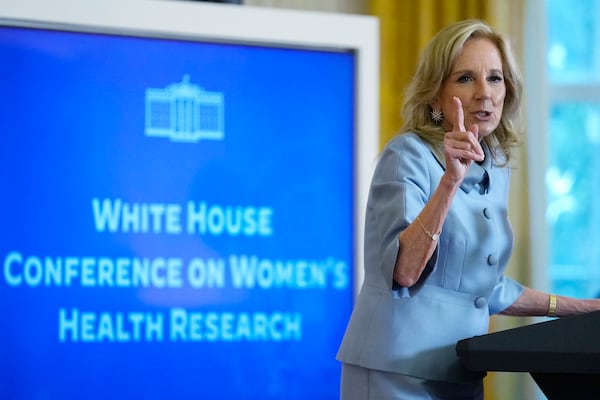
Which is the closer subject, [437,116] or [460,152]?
[460,152]

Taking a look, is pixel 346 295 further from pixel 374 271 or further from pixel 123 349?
pixel 374 271

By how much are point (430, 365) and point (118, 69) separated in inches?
60.4

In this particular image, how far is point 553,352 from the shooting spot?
1.31 meters

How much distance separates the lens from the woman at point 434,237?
4.90ft

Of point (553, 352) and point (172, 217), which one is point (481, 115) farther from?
point (172, 217)

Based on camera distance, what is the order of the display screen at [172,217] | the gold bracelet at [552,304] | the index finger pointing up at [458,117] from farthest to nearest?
the display screen at [172,217], the gold bracelet at [552,304], the index finger pointing up at [458,117]

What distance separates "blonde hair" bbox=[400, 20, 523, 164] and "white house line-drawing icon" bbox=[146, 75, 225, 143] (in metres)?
1.10

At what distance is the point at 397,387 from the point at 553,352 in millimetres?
328

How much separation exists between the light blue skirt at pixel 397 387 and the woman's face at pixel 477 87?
45cm

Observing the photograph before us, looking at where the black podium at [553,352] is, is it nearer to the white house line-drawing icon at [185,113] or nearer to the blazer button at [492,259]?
the blazer button at [492,259]

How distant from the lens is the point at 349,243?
2.88 meters

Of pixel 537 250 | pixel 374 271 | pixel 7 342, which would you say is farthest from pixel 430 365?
pixel 537 250

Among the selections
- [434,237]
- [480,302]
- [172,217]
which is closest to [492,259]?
[480,302]

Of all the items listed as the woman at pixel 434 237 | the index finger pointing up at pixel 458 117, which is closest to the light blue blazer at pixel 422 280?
the woman at pixel 434 237
